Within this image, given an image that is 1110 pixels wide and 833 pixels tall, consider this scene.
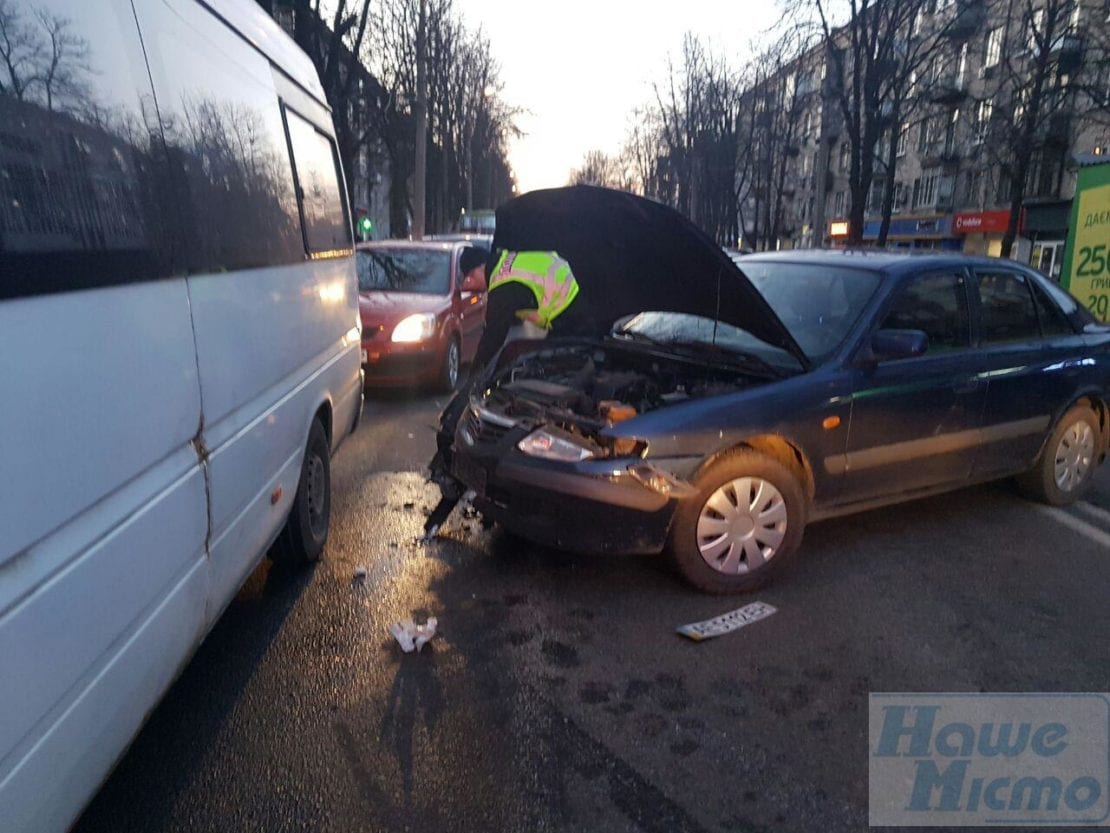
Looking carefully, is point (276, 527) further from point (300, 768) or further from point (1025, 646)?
point (1025, 646)

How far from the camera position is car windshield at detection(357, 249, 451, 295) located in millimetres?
10273

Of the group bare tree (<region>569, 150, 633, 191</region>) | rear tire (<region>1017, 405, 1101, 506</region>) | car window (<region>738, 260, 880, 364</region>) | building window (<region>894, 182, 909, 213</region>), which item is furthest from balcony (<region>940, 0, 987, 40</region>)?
bare tree (<region>569, 150, 633, 191</region>)

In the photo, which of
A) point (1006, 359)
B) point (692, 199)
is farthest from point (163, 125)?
point (692, 199)

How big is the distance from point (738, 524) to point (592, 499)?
799mm

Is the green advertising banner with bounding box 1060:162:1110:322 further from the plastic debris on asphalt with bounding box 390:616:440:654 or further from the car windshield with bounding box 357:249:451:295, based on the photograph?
the plastic debris on asphalt with bounding box 390:616:440:654

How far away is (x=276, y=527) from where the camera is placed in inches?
150

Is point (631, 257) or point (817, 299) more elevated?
point (631, 257)

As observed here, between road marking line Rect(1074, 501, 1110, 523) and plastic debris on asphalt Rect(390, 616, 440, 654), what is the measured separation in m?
4.55

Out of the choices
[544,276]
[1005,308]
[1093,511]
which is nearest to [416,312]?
[544,276]

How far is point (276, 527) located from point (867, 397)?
3029 millimetres

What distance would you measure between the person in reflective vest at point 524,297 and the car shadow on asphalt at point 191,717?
7.18 ft

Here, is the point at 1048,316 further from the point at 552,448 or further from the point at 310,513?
the point at 310,513

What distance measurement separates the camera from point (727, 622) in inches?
161

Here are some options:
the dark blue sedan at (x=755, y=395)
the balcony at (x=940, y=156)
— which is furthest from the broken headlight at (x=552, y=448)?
the balcony at (x=940, y=156)
